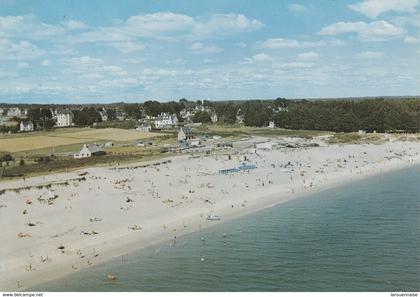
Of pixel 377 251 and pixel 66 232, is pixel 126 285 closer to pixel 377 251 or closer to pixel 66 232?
pixel 66 232

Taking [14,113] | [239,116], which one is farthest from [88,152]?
[239,116]

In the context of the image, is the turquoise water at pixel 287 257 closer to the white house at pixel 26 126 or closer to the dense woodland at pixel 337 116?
the white house at pixel 26 126

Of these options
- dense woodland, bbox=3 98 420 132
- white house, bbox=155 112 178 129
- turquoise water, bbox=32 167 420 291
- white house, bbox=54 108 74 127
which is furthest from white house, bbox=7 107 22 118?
turquoise water, bbox=32 167 420 291

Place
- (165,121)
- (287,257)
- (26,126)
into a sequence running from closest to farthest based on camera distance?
(287,257) → (26,126) → (165,121)

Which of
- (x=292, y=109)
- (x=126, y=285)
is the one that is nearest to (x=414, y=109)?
(x=292, y=109)

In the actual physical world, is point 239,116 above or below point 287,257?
above

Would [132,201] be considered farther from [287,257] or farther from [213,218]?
[287,257]
